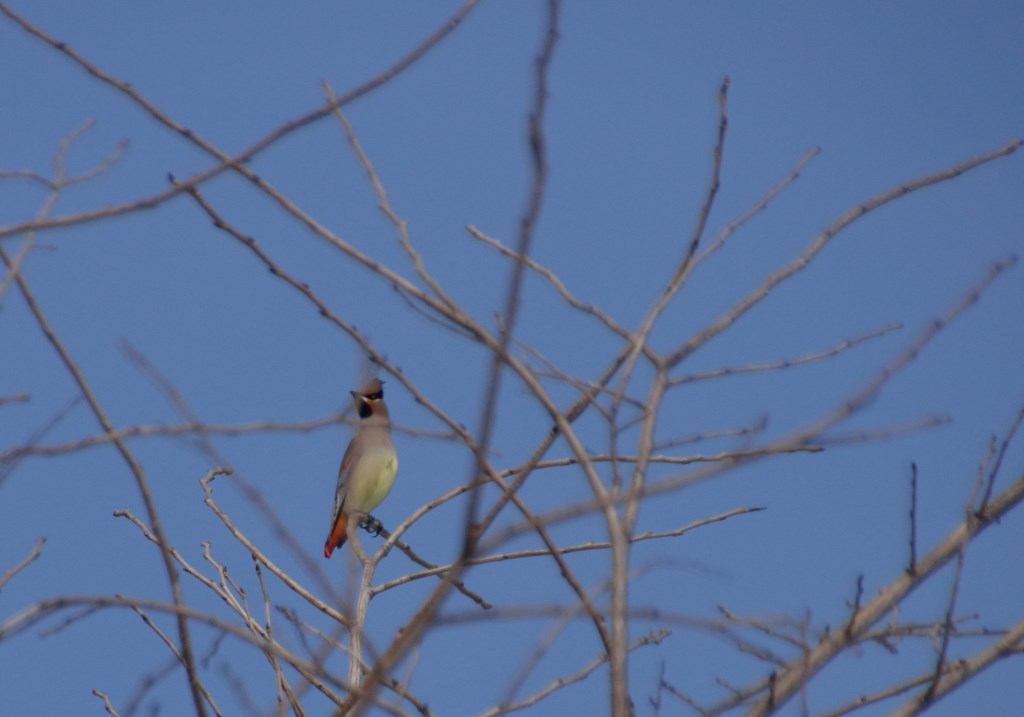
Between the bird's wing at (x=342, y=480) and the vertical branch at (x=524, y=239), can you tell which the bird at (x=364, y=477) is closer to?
the bird's wing at (x=342, y=480)

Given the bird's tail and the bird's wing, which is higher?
the bird's wing

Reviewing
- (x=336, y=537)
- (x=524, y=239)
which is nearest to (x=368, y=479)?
(x=336, y=537)

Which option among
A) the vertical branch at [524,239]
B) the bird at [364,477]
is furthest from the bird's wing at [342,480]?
the vertical branch at [524,239]

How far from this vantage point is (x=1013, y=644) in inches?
90.3

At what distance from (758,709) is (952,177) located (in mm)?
1120

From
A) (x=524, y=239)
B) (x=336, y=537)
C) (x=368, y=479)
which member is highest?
(x=368, y=479)

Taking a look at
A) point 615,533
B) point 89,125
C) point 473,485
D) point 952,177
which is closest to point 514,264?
point 473,485

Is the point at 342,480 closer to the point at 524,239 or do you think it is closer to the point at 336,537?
the point at 336,537

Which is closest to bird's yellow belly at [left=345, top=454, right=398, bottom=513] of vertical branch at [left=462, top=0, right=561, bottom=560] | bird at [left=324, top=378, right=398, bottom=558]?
bird at [left=324, top=378, right=398, bottom=558]

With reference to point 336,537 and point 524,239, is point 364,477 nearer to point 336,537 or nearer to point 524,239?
point 336,537

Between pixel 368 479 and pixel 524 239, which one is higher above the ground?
pixel 368 479

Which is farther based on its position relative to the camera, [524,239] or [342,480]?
[342,480]

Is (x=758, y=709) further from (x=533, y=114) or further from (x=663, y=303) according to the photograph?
(x=533, y=114)

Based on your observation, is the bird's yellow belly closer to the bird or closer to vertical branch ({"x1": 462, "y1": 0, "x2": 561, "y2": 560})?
the bird
